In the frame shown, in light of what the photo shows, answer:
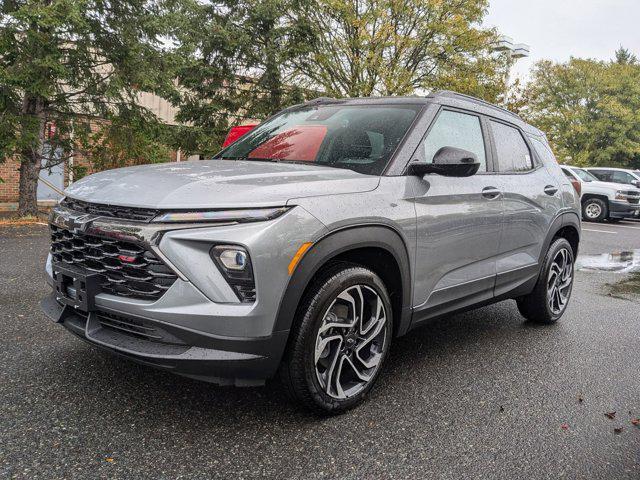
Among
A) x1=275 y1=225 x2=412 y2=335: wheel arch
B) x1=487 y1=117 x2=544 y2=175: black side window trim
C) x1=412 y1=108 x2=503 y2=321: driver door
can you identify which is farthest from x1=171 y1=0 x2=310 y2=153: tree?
x1=275 y1=225 x2=412 y2=335: wheel arch

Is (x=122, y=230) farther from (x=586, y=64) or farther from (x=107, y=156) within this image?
(x=586, y=64)

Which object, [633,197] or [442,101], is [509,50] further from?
[442,101]

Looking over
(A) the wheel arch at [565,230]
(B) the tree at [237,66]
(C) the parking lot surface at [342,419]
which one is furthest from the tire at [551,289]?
(B) the tree at [237,66]

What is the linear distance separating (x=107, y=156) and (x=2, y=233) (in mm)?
3770

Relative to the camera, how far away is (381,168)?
10.5ft

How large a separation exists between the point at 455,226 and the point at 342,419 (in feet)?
4.56

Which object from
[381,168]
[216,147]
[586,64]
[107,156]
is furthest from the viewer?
[586,64]

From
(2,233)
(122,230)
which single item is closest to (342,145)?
(122,230)

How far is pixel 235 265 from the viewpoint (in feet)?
8.01

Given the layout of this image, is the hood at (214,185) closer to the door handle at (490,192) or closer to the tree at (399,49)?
the door handle at (490,192)

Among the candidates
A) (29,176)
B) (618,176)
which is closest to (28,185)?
(29,176)

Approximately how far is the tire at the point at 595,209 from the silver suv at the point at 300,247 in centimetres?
1661

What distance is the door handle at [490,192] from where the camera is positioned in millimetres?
3814

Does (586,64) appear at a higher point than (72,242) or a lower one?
higher
